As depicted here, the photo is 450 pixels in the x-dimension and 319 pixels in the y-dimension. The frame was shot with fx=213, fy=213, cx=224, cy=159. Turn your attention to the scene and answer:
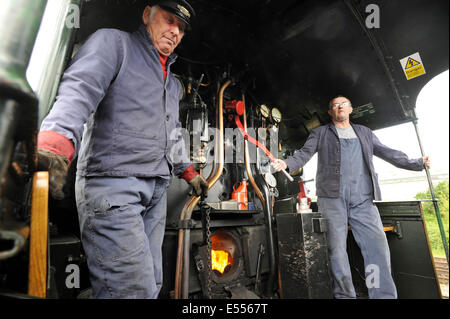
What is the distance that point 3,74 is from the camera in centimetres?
40

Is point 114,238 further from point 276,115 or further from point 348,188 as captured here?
point 276,115

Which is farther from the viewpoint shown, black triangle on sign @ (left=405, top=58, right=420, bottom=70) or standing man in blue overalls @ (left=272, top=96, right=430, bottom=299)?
black triangle on sign @ (left=405, top=58, right=420, bottom=70)

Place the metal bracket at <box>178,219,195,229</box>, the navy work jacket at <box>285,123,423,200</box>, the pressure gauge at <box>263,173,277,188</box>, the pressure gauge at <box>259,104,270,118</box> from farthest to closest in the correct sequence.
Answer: the pressure gauge at <box>259,104,270,118</box>
the pressure gauge at <box>263,173,277,188</box>
the navy work jacket at <box>285,123,423,200</box>
the metal bracket at <box>178,219,195,229</box>

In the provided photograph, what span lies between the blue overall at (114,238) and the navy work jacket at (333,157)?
65.1 inches

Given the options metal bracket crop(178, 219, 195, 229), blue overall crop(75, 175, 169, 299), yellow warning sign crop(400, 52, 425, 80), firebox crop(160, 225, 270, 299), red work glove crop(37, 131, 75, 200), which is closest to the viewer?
red work glove crop(37, 131, 75, 200)

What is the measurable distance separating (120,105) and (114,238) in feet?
2.13

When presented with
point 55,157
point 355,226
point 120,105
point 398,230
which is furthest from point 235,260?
point 55,157

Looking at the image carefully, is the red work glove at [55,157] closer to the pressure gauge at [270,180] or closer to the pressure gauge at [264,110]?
the pressure gauge at [270,180]

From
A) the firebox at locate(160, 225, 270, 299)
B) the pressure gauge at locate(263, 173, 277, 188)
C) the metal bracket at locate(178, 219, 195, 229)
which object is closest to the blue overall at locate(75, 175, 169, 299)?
the metal bracket at locate(178, 219, 195, 229)

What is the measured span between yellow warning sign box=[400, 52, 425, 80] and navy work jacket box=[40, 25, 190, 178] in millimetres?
2701

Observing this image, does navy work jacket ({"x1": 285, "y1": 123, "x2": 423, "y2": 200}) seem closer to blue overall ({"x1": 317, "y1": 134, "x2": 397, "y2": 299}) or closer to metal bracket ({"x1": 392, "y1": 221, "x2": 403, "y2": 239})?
blue overall ({"x1": 317, "y1": 134, "x2": 397, "y2": 299})

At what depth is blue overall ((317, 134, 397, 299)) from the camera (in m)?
1.92
